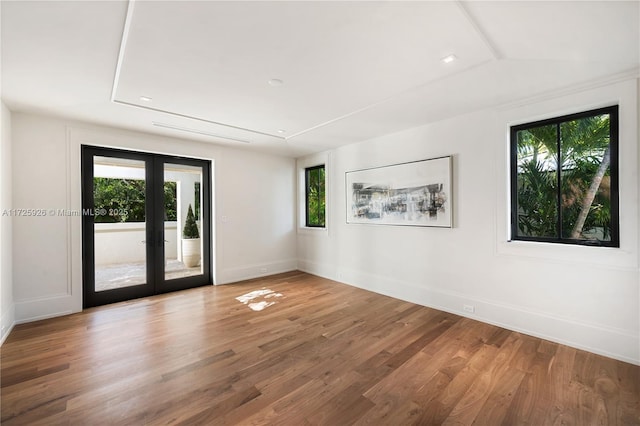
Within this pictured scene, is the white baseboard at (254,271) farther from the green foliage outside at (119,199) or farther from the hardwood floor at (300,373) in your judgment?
the green foliage outside at (119,199)

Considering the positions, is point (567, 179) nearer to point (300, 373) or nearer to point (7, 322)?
point (300, 373)

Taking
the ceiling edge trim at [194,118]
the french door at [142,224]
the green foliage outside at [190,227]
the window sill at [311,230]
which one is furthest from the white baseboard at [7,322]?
the window sill at [311,230]

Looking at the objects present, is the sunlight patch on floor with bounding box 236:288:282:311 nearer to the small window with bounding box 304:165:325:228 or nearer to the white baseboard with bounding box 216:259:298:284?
the white baseboard with bounding box 216:259:298:284

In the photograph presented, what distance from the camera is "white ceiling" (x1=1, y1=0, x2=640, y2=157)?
1716mm

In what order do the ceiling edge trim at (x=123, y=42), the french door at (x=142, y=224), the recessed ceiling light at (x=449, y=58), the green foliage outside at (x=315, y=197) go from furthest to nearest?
the green foliage outside at (x=315, y=197), the french door at (x=142, y=224), the recessed ceiling light at (x=449, y=58), the ceiling edge trim at (x=123, y=42)

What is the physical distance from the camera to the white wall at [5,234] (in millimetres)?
2963

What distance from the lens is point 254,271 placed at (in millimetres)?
5605

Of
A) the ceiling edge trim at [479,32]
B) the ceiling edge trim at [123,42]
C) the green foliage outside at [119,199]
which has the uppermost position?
the ceiling edge trim at [123,42]

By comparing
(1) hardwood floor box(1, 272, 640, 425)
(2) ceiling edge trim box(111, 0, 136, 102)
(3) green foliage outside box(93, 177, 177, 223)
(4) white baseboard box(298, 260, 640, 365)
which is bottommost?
(1) hardwood floor box(1, 272, 640, 425)

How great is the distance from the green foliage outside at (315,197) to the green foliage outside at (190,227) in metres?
2.47

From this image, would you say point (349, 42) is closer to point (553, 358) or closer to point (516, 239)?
point (516, 239)

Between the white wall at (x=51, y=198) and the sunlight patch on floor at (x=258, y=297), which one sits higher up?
the white wall at (x=51, y=198)

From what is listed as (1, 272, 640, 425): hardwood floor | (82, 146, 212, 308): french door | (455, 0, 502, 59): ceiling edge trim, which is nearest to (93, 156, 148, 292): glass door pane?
(82, 146, 212, 308): french door

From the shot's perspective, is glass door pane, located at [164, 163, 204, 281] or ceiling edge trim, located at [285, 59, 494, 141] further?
glass door pane, located at [164, 163, 204, 281]
